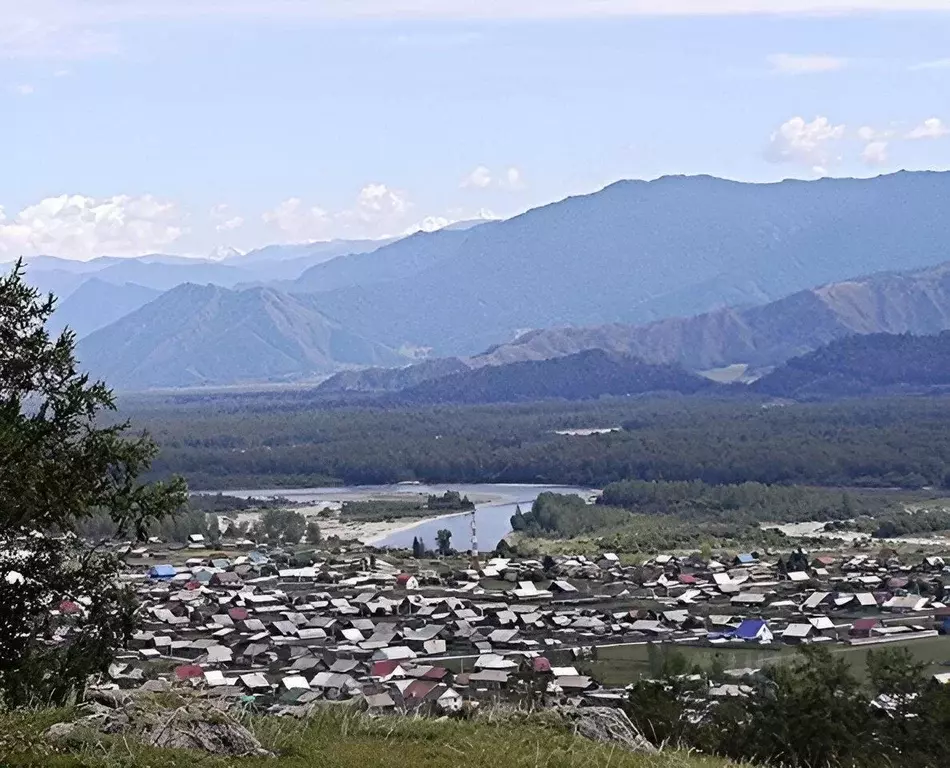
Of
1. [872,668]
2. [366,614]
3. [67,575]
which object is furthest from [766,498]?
[67,575]

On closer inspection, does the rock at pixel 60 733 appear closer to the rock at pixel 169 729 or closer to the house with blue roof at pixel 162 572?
the rock at pixel 169 729

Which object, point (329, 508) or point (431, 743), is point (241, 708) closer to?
point (431, 743)

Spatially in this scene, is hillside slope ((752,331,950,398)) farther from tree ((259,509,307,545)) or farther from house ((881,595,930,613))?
house ((881,595,930,613))

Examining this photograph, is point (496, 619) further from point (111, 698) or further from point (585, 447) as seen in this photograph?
point (585, 447)

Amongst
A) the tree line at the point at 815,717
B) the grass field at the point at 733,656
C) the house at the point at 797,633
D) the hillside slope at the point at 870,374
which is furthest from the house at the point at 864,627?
the hillside slope at the point at 870,374

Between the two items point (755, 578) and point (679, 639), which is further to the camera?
point (755, 578)

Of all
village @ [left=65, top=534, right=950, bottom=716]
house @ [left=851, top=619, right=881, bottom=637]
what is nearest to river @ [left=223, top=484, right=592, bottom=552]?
village @ [left=65, top=534, right=950, bottom=716]

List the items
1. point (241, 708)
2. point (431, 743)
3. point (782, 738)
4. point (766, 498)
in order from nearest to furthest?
point (431, 743) < point (241, 708) < point (782, 738) < point (766, 498)
